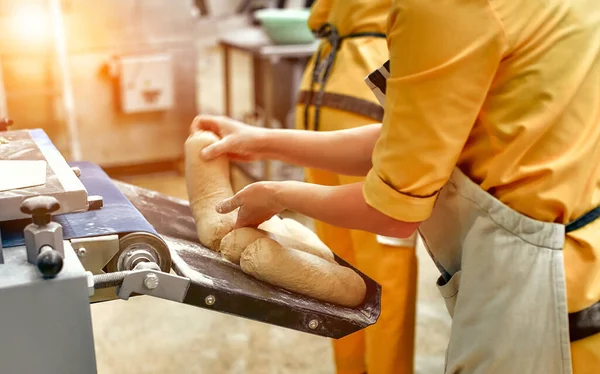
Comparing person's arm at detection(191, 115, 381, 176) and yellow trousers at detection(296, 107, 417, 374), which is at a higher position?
person's arm at detection(191, 115, 381, 176)

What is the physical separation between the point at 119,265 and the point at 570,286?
662mm

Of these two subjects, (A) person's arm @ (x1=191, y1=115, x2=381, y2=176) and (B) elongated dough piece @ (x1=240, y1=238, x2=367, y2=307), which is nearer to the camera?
(B) elongated dough piece @ (x1=240, y1=238, x2=367, y2=307)

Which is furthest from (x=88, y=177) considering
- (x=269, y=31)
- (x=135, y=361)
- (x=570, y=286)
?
(x=269, y=31)

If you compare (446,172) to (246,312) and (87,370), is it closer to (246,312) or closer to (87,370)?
(246,312)

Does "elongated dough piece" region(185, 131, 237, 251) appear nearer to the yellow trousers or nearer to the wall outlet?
the yellow trousers

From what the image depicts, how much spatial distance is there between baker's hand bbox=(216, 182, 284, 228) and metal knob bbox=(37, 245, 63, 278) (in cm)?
36

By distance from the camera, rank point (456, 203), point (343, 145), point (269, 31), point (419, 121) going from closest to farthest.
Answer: point (419, 121) → point (456, 203) → point (343, 145) → point (269, 31)

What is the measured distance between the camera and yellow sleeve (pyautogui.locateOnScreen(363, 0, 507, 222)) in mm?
840

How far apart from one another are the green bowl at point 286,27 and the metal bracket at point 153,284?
212cm

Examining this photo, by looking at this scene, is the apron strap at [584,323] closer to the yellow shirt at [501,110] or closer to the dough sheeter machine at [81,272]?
the yellow shirt at [501,110]

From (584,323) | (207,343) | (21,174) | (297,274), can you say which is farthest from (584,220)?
(207,343)

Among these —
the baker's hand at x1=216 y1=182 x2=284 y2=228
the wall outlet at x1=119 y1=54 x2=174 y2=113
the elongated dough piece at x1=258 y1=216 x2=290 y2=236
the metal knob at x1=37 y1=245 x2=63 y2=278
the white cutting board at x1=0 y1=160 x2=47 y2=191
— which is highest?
the white cutting board at x1=0 y1=160 x2=47 y2=191

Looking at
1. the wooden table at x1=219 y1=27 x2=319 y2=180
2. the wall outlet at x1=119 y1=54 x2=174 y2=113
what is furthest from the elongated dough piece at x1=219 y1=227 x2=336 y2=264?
the wall outlet at x1=119 y1=54 x2=174 y2=113

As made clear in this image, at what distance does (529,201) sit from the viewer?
92 centimetres
